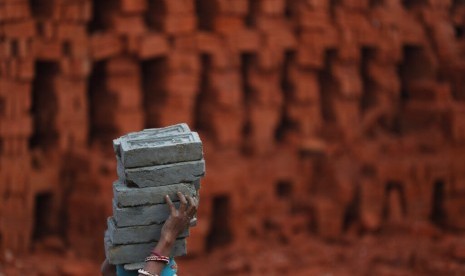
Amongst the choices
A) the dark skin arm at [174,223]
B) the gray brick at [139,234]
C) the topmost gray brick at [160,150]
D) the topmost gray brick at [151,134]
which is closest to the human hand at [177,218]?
the dark skin arm at [174,223]

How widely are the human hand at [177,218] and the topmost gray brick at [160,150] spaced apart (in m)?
0.29

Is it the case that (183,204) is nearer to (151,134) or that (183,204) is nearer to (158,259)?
(158,259)

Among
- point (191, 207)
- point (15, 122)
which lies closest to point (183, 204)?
point (191, 207)

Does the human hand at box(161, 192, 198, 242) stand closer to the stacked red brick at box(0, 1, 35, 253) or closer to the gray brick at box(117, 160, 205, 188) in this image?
the gray brick at box(117, 160, 205, 188)

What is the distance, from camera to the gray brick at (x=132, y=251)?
6.59 meters

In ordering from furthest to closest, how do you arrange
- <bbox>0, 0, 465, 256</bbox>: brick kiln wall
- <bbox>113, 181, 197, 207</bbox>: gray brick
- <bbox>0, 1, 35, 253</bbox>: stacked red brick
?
<bbox>0, 0, 465, 256</bbox>: brick kiln wall → <bbox>0, 1, 35, 253</bbox>: stacked red brick → <bbox>113, 181, 197, 207</bbox>: gray brick

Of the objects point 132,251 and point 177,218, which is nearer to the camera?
point 177,218

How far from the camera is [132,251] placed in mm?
6598

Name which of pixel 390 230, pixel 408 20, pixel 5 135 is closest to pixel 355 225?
pixel 390 230

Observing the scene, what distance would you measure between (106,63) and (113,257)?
7.49 metres

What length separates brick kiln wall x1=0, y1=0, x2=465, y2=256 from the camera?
13289mm

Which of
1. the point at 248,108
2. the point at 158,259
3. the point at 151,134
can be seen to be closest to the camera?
the point at 158,259

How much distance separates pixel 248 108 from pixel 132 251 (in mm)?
8807

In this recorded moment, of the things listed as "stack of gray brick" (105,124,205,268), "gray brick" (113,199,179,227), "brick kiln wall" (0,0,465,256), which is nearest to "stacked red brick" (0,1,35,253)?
"brick kiln wall" (0,0,465,256)
